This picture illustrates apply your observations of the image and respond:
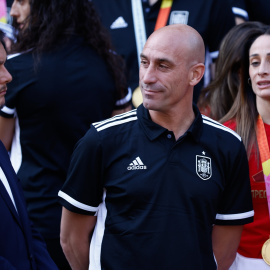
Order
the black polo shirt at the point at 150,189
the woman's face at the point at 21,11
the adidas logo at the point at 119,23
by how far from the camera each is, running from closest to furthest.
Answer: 1. the black polo shirt at the point at 150,189
2. the woman's face at the point at 21,11
3. the adidas logo at the point at 119,23

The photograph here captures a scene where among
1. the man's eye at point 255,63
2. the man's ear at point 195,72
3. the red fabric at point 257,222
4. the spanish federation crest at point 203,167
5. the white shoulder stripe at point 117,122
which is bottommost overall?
the red fabric at point 257,222

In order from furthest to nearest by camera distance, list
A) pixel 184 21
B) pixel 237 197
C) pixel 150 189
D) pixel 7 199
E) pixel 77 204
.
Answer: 1. pixel 184 21
2. pixel 237 197
3. pixel 77 204
4. pixel 150 189
5. pixel 7 199

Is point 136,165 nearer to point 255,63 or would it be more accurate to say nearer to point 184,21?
point 255,63

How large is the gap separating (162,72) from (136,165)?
454 mm

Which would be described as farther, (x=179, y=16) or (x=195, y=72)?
(x=179, y=16)

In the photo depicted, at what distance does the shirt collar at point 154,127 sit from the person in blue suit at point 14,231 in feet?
2.12

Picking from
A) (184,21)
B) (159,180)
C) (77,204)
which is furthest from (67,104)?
(184,21)

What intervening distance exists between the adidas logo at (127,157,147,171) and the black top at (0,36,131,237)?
0.78 m

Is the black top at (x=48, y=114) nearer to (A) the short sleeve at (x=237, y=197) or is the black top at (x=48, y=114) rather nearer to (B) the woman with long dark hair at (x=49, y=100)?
(B) the woman with long dark hair at (x=49, y=100)

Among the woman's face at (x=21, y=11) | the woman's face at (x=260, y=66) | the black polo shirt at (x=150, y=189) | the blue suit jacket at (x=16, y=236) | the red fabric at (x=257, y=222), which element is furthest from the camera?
the woman's face at (x=21, y=11)

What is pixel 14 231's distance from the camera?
2154 millimetres

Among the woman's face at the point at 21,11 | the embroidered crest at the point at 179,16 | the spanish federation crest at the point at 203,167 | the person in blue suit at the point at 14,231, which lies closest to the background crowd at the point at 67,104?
the woman's face at the point at 21,11

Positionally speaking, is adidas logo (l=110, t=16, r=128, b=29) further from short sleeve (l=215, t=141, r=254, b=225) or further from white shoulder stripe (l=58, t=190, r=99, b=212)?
white shoulder stripe (l=58, t=190, r=99, b=212)

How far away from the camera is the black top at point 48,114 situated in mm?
3086
